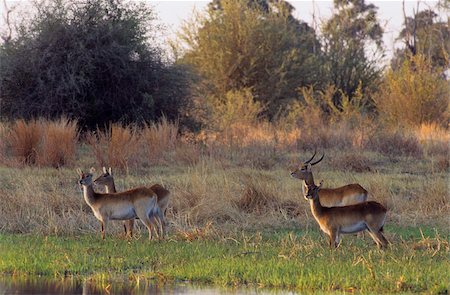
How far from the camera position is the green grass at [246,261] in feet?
28.5

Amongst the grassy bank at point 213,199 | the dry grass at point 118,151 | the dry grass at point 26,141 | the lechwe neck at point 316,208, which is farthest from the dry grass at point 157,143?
the lechwe neck at point 316,208

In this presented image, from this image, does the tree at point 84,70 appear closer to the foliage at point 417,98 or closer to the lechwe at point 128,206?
the foliage at point 417,98

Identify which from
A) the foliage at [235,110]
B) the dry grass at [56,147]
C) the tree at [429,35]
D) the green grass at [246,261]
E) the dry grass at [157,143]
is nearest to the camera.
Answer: the green grass at [246,261]

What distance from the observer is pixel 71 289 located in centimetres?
875

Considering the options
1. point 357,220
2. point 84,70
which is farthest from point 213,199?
point 84,70

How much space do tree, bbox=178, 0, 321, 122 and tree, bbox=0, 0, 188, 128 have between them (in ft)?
26.7

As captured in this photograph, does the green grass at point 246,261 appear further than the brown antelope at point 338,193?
No

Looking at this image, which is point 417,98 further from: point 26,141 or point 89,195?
point 89,195

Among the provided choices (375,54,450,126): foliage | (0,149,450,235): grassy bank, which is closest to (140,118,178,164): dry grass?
(0,149,450,235): grassy bank

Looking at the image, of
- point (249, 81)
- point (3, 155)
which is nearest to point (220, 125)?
point (249, 81)

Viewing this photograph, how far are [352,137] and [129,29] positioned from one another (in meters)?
6.78

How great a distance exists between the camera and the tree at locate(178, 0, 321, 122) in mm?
33125

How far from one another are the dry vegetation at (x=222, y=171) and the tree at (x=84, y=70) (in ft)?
5.24

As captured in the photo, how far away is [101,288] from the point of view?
8758 mm
